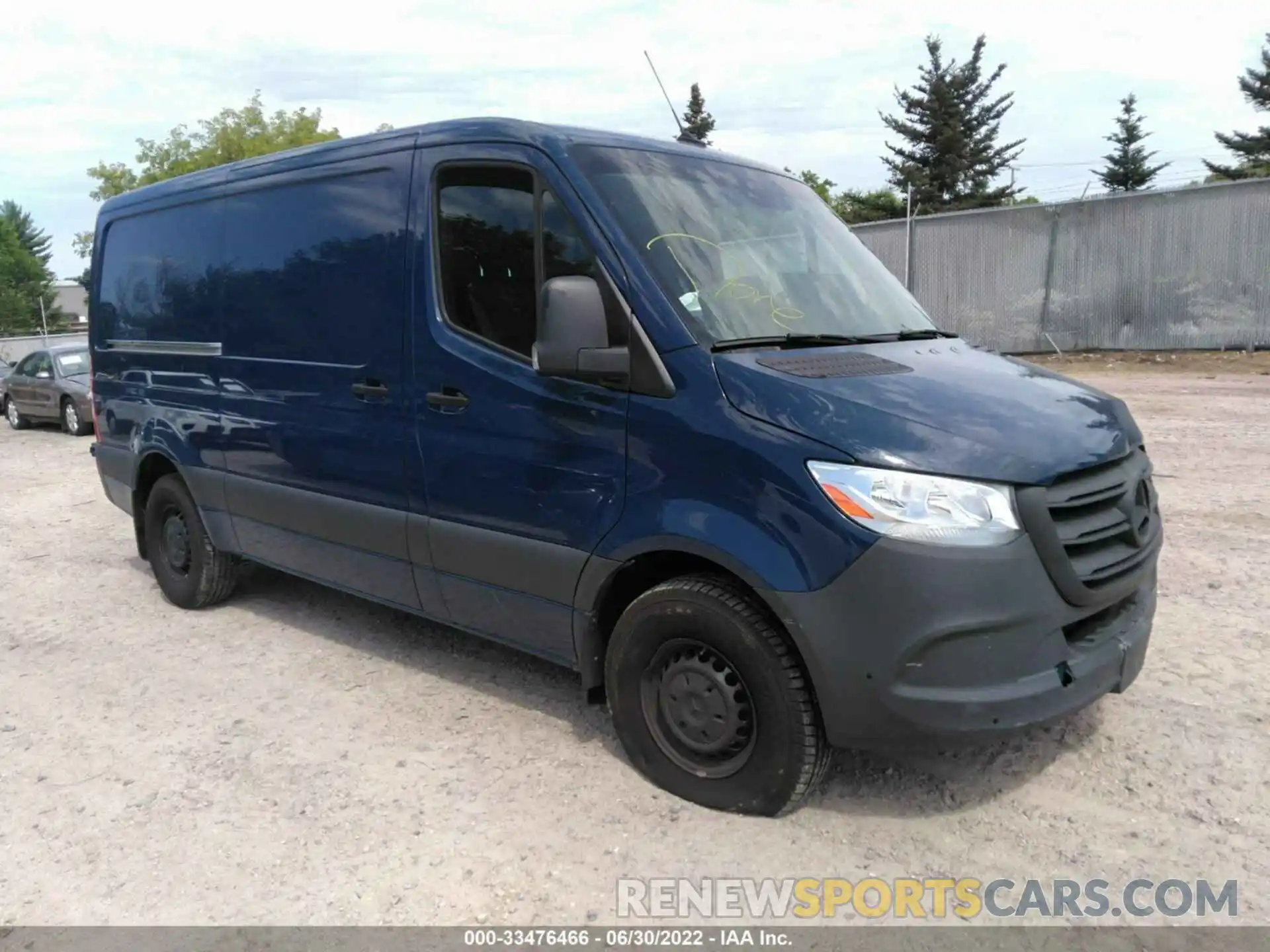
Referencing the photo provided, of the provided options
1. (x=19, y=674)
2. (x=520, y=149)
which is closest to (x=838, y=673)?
(x=520, y=149)

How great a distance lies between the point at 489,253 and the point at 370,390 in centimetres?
88

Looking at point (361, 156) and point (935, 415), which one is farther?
point (361, 156)

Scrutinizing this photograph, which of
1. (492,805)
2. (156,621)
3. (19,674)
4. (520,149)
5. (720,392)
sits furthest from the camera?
(156,621)

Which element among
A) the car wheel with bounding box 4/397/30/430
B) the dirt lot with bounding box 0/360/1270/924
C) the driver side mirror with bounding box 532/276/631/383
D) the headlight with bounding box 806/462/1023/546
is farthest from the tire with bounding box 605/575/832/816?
the car wheel with bounding box 4/397/30/430

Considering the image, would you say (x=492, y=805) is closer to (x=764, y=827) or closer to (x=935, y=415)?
(x=764, y=827)

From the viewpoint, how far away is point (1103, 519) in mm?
3119

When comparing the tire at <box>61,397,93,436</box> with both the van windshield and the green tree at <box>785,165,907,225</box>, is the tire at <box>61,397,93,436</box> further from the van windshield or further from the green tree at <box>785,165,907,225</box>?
the green tree at <box>785,165,907,225</box>

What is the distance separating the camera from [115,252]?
246 inches

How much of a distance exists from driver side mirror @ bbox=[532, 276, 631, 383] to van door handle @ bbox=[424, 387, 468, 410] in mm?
640

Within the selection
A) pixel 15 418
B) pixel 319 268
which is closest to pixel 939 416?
pixel 319 268

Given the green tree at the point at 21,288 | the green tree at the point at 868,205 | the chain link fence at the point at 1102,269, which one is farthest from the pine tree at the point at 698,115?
the green tree at the point at 21,288

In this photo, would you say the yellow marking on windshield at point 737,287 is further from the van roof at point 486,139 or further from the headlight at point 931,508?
the headlight at point 931,508

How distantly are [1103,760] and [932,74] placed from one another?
157 feet

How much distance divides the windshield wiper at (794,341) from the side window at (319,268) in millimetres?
1522
